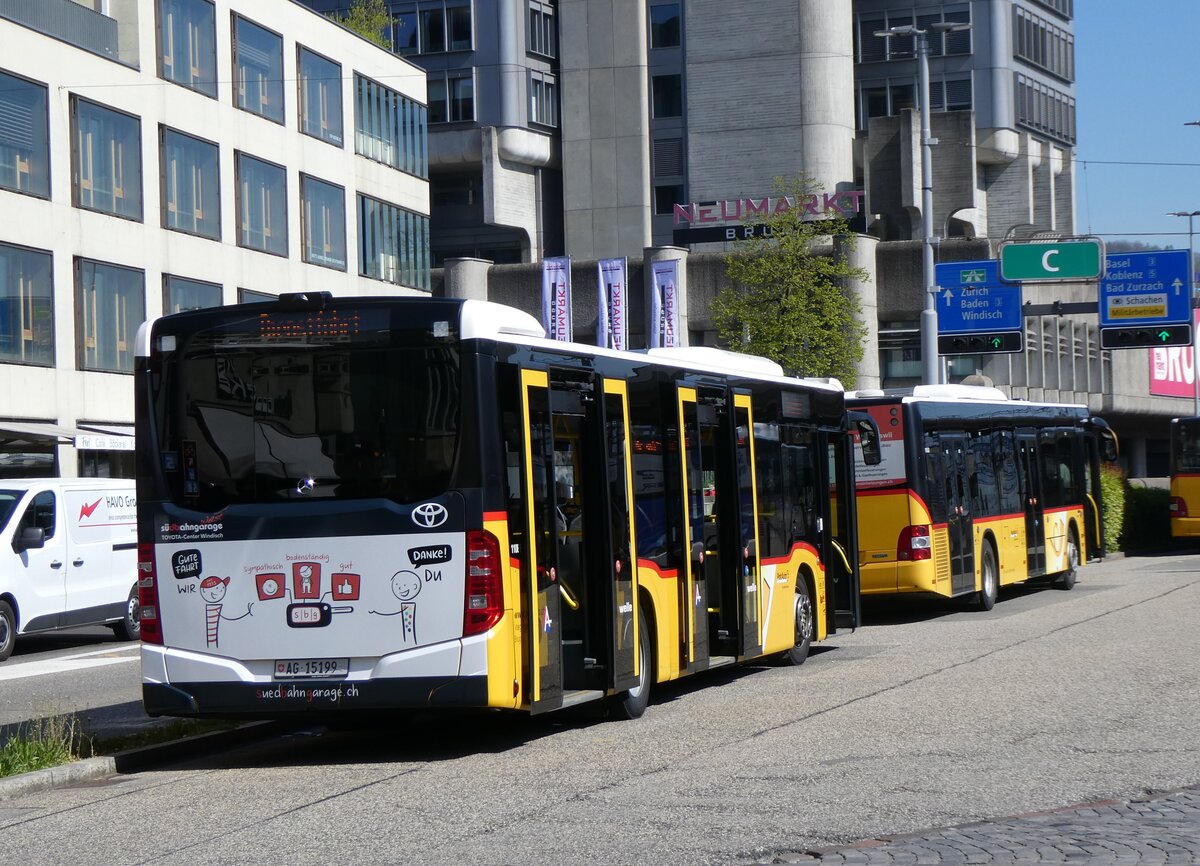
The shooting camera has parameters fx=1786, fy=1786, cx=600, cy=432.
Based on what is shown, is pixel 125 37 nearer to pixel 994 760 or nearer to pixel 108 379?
pixel 108 379

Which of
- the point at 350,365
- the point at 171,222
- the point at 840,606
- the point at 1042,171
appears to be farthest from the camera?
the point at 1042,171

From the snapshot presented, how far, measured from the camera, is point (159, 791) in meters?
10.3

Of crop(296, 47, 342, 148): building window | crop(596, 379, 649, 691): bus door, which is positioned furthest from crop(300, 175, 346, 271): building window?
crop(596, 379, 649, 691): bus door

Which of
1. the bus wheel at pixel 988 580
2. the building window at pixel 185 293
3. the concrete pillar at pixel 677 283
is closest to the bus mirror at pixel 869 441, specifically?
the bus wheel at pixel 988 580

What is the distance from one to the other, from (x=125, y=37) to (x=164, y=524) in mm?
31856

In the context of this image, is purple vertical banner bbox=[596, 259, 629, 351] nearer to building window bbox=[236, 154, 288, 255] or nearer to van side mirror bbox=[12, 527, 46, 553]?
building window bbox=[236, 154, 288, 255]

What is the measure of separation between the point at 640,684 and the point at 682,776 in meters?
2.92

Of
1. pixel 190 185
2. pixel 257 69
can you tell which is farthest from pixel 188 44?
pixel 190 185

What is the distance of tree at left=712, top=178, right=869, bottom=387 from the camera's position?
49.2 metres

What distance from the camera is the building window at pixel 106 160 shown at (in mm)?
38469

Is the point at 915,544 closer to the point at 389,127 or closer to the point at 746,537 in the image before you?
the point at 746,537

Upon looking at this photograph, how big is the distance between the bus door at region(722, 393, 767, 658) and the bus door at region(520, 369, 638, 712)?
2.30 m

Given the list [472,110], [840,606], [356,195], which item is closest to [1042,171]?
[472,110]

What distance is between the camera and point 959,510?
77.5 feet
